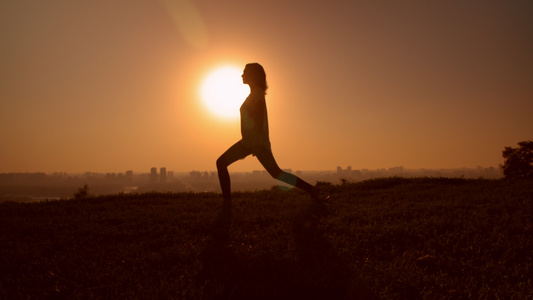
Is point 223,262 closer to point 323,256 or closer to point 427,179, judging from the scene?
point 323,256

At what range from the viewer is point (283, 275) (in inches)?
131

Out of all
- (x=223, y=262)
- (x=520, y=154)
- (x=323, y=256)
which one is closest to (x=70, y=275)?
(x=223, y=262)

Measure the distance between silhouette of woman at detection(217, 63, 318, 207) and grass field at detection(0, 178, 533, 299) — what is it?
0.81m

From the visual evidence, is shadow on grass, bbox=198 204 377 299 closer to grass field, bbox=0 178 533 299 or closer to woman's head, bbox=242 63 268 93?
grass field, bbox=0 178 533 299

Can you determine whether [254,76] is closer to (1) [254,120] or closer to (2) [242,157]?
(1) [254,120]

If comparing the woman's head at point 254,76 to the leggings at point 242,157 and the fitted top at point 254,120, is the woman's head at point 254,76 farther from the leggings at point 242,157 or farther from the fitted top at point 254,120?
the leggings at point 242,157

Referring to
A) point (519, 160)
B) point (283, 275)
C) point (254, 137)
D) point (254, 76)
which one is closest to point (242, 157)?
point (254, 137)

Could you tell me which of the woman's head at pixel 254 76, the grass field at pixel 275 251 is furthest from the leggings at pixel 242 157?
the woman's head at pixel 254 76

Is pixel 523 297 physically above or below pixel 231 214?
below

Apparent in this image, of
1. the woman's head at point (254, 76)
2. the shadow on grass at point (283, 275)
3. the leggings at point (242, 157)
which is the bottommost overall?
the shadow on grass at point (283, 275)

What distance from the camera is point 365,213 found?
6203mm

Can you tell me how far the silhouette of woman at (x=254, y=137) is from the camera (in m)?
6.31

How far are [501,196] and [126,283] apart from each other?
340 inches

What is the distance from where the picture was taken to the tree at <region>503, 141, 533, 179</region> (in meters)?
24.3
